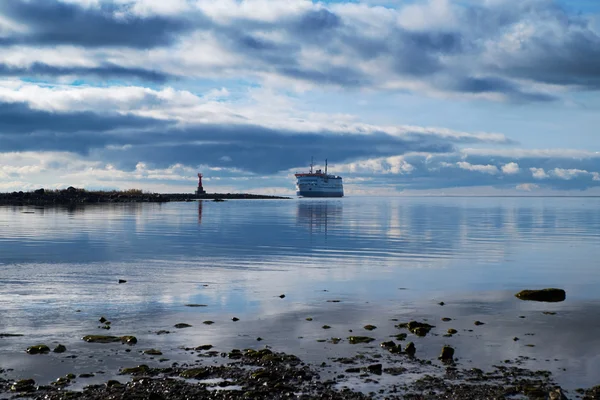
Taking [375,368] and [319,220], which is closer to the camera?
[375,368]

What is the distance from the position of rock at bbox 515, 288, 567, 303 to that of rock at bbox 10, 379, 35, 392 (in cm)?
1934

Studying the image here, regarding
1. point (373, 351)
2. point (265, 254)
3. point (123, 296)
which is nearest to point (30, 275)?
point (123, 296)

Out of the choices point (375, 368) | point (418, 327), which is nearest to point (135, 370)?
point (375, 368)

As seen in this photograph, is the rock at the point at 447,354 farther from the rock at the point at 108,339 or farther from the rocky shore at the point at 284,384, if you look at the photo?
the rock at the point at 108,339

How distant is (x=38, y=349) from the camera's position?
15.5m

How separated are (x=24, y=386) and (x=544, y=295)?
20028 mm

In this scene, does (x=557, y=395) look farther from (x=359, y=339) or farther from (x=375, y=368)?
(x=359, y=339)

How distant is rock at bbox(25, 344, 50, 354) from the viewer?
15435mm

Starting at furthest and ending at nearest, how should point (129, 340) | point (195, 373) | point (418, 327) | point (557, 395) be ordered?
point (418, 327), point (129, 340), point (195, 373), point (557, 395)

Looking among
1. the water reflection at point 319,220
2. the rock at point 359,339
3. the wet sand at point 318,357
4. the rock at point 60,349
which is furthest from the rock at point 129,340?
the water reflection at point 319,220

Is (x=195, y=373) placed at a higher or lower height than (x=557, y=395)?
lower

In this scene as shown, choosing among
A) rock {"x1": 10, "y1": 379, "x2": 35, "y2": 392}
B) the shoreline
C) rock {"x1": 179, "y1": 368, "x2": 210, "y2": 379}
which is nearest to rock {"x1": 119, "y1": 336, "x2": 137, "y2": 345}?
the shoreline

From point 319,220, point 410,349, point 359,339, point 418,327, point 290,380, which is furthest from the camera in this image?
point 319,220

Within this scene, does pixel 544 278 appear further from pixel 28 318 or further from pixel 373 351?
pixel 28 318
